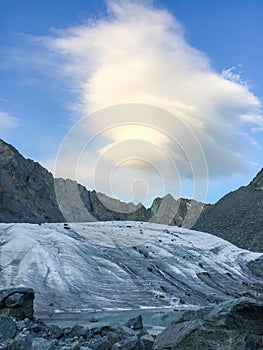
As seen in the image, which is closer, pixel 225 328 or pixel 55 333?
pixel 225 328

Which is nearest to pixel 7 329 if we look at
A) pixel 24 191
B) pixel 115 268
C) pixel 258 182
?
pixel 115 268

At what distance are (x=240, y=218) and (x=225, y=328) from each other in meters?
86.9

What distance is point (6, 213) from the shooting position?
89938 mm

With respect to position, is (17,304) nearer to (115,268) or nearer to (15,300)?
(15,300)

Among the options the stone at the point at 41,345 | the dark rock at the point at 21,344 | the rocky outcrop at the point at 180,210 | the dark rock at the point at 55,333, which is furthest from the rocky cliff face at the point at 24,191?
the stone at the point at 41,345

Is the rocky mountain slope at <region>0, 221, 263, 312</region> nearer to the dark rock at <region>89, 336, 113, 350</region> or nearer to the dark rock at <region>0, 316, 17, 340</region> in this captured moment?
the dark rock at <region>0, 316, 17, 340</region>

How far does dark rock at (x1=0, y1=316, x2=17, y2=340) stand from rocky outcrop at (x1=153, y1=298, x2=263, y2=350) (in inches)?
253

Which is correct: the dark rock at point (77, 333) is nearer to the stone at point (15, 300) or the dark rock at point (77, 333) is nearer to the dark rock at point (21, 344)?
the dark rock at point (21, 344)

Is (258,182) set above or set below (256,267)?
above

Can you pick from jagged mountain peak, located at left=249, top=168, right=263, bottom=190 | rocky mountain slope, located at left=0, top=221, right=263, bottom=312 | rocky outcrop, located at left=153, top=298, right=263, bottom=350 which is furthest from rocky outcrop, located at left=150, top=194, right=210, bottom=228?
rocky outcrop, located at left=153, top=298, right=263, bottom=350

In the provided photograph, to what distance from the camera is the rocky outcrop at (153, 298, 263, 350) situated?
8250mm

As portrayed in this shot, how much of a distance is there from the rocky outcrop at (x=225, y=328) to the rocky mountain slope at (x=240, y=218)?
73.0 metres

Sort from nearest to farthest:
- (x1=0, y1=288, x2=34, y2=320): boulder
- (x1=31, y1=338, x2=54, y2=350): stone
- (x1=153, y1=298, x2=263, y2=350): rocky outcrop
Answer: (x1=153, y1=298, x2=263, y2=350): rocky outcrop
(x1=31, y1=338, x2=54, y2=350): stone
(x1=0, y1=288, x2=34, y2=320): boulder

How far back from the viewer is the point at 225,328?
8.38 meters
